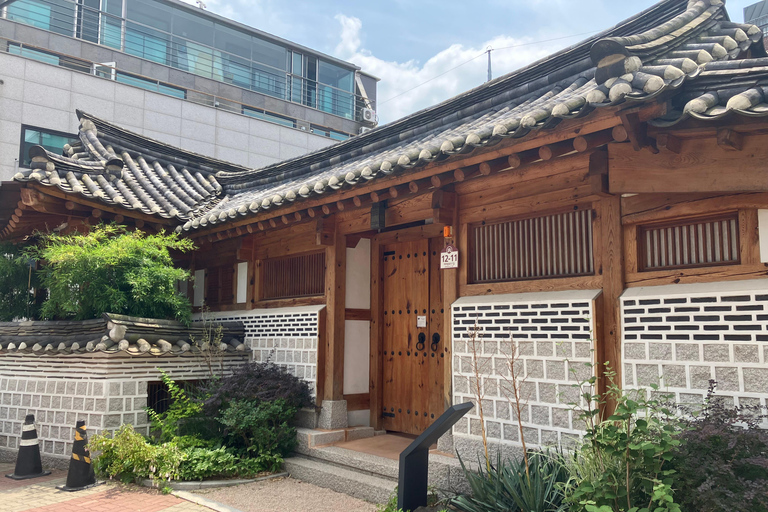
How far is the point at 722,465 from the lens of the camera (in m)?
3.65

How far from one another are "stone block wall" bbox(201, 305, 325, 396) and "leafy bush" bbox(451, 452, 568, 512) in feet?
11.3

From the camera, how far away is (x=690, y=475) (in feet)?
12.5

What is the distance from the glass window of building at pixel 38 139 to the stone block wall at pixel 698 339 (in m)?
19.3

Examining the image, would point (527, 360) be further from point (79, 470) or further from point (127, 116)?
point (127, 116)

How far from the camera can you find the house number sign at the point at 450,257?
21.8 feet

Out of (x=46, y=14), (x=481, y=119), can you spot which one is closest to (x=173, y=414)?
(x=481, y=119)

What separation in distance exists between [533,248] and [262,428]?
3.91 meters

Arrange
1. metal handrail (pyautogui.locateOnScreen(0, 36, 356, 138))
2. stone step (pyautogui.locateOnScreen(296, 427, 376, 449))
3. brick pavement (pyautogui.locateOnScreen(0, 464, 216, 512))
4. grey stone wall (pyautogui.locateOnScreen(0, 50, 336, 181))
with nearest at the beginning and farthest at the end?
brick pavement (pyautogui.locateOnScreen(0, 464, 216, 512))
stone step (pyautogui.locateOnScreen(296, 427, 376, 449))
grey stone wall (pyautogui.locateOnScreen(0, 50, 336, 181))
metal handrail (pyautogui.locateOnScreen(0, 36, 356, 138))

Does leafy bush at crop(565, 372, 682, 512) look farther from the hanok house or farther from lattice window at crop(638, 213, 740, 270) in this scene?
lattice window at crop(638, 213, 740, 270)

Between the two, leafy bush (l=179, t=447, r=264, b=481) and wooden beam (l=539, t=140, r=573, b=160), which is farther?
leafy bush (l=179, t=447, r=264, b=481)

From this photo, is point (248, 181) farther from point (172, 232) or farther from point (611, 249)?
point (611, 249)

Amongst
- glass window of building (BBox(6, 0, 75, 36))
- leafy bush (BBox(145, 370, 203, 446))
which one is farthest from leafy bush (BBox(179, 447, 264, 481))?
glass window of building (BBox(6, 0, 75, 36))

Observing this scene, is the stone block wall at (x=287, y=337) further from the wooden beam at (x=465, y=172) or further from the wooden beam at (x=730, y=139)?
the wooden beam at (x=730, y=139)

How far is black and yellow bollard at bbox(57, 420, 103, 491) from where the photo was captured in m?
6.90
